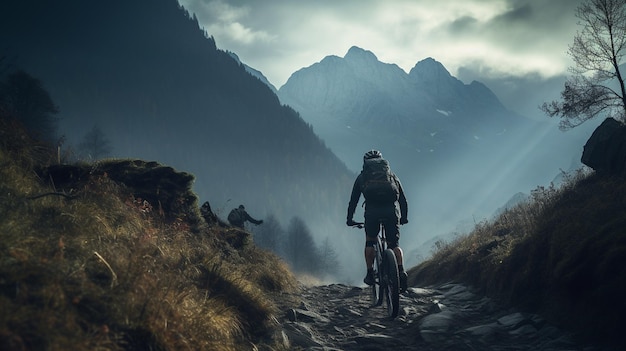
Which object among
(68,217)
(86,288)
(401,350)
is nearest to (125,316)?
(86,288)

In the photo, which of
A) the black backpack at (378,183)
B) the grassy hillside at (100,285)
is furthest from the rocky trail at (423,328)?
the black backpack at (378,183)

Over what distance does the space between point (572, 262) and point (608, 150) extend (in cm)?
520

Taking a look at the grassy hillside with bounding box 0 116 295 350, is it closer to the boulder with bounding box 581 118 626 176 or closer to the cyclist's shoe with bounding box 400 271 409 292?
the cyclist's shoe with bounding box 400 271 409 292

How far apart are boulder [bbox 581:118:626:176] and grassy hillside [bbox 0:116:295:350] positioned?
8029mm

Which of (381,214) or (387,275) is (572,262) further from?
(381,214)

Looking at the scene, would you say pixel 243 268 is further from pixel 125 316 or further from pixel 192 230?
pixel 125 316

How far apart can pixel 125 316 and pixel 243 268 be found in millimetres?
5356

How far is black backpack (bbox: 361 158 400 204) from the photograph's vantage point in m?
7.36

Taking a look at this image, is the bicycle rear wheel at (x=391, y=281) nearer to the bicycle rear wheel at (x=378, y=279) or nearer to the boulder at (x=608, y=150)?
the bicycle rear wheel at (x=378, y=279)

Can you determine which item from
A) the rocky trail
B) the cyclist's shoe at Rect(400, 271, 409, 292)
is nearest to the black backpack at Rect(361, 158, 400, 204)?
the cyclist's shoe at Rect(400, 271, 409, 292)

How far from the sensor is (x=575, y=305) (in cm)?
506

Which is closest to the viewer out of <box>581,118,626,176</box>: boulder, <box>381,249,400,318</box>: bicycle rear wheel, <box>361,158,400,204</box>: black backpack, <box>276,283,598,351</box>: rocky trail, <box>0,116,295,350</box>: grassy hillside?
<box>0,116,295,350</box>: grassy hillside

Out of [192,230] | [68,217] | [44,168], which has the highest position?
[44,168]

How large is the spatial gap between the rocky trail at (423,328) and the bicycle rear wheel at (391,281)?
24cm
